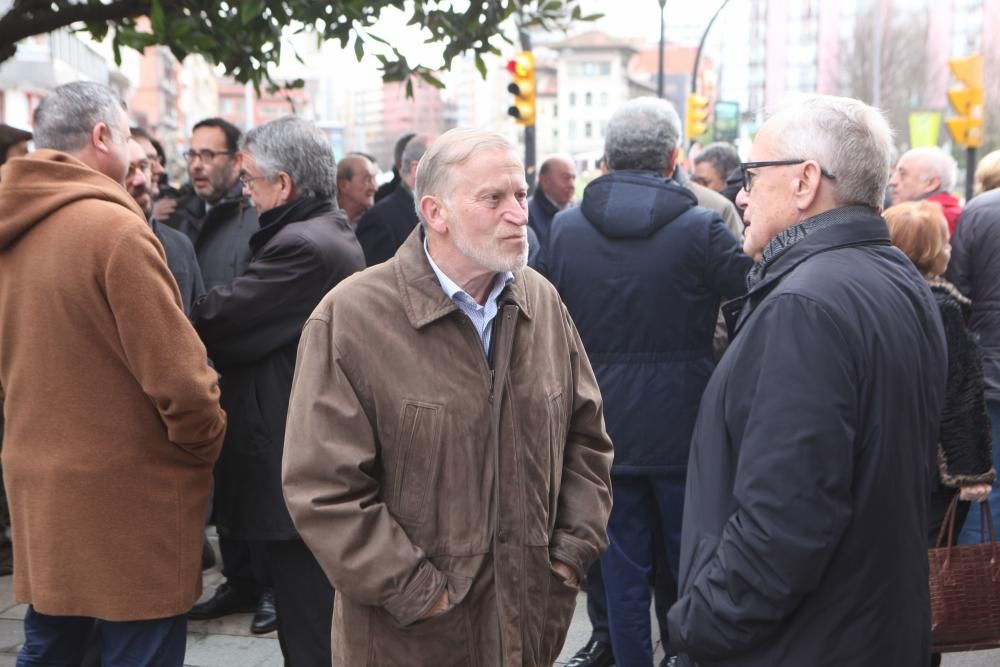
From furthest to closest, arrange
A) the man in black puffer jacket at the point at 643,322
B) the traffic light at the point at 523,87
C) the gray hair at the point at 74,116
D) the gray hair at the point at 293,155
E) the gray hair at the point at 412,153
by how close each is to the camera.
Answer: the traffic light at the point at 523,87 → the gray hair at the point at 412,153 → the man in black puffer jacket at the point at 643,322 → the gray hair at the point at 293,155 → the gray hair at the point at 74,116

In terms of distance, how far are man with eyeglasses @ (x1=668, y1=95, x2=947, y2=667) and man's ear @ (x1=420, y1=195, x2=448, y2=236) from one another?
2.52ft

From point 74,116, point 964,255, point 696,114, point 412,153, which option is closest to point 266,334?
point 74,116

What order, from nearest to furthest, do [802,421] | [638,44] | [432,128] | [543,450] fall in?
[802,421]
[543,450]
[638,44]
[432,128]

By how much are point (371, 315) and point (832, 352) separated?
3.52 feet

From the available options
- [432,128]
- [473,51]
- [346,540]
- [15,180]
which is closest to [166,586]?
[346,540]

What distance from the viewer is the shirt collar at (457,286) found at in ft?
9.16

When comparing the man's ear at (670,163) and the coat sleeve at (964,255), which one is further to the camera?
the coat sleeve at (964,255)

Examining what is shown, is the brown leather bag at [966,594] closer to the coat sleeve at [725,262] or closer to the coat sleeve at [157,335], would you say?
the coat sleeve at [725,262]

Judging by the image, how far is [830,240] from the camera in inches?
95.1

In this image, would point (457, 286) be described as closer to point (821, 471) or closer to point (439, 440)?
point (439, 440)

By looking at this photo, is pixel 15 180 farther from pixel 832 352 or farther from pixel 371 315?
pixel 832 352

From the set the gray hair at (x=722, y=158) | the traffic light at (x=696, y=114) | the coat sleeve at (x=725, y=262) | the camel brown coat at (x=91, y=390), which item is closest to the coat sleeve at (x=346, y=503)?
the camel brown coat at (x=91, y=390)

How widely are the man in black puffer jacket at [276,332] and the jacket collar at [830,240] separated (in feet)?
6.51

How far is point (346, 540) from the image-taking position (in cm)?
258
